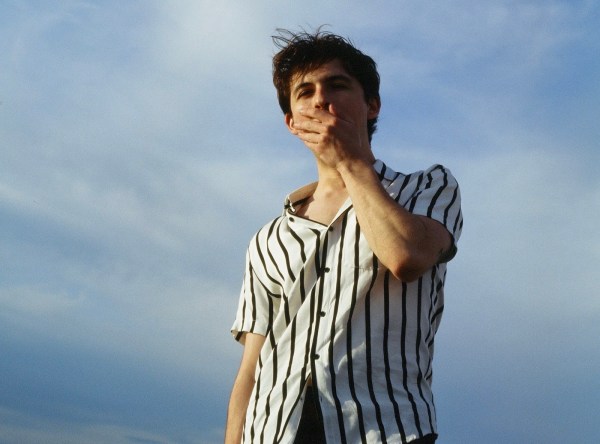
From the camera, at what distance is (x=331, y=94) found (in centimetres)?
371

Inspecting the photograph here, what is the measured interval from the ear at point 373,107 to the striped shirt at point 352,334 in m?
0.68

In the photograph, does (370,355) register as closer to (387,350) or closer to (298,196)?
(387,350)

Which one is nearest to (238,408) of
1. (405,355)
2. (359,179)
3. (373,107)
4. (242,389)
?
(242,389)

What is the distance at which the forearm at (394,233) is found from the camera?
2.87m

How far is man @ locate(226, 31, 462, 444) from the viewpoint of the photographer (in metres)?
2.88

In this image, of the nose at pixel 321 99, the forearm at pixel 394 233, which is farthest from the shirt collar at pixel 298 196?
the forearm at pixel 394 233

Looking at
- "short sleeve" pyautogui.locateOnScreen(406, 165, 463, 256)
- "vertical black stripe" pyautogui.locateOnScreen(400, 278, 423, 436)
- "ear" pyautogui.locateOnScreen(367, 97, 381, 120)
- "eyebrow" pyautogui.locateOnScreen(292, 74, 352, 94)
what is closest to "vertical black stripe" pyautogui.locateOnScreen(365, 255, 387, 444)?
"vertical black stripe" pyautogui.locateOnScreen(400, 278, 423, 436)

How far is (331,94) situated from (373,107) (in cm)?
47

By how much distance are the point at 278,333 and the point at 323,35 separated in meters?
1.79

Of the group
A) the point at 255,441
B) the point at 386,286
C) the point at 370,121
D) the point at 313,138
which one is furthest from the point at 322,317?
the point at 370,121

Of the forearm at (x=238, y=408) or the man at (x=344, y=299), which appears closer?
the man at (x=344, y=299)

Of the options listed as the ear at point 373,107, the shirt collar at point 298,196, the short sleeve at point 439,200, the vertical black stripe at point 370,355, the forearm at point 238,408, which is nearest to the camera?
the vertical black stripe at point 370,355

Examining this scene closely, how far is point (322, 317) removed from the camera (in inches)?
121

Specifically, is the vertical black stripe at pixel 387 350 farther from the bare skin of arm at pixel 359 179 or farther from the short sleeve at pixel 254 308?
the short sleeve at pixel 254 308
